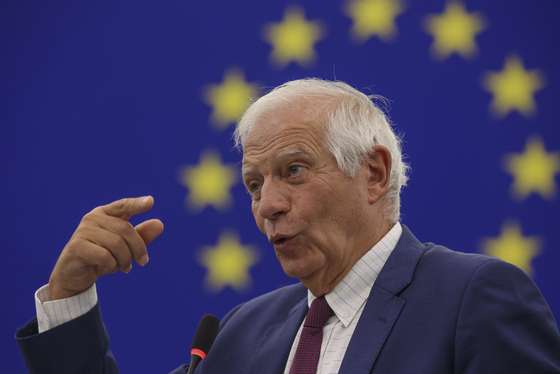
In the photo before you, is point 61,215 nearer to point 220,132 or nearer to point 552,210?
point 220,132

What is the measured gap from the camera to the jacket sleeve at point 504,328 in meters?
1.86

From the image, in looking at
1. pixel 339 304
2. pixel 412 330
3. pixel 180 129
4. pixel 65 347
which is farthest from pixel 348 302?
pixel 180 129

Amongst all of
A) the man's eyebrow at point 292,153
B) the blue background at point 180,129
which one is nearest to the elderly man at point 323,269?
the man's eyebrow at point 292,153

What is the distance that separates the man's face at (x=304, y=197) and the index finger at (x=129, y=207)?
0.29 meters

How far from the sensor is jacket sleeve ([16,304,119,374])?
2.28 m

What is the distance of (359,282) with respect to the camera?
2.30m

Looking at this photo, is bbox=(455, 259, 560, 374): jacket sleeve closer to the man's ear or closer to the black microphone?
the man's ear

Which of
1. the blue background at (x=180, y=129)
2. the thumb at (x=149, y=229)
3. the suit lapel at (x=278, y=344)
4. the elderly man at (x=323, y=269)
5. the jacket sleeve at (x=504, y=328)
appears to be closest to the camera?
the jacket sleeve at (x=504, y=328)

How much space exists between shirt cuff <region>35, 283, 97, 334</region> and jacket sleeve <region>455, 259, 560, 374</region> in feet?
3.00

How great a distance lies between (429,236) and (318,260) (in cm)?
131

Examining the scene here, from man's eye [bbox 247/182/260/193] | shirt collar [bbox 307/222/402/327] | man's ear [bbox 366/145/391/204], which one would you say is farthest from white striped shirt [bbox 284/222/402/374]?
man's eye [bbox 247/182/260/193]

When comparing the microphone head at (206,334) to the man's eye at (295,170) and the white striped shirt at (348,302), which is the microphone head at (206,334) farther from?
the man's eye at (295,170)

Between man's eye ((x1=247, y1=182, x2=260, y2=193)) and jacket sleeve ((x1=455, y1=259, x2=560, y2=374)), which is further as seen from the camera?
man's eye ((x1=247, y1=182, x2=260, y2=193))

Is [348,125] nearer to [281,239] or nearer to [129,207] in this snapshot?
[281,239]
